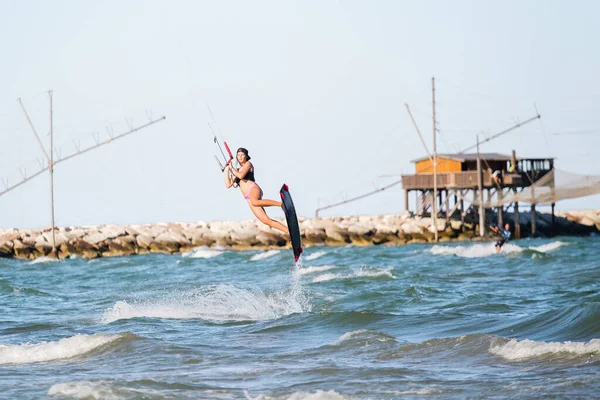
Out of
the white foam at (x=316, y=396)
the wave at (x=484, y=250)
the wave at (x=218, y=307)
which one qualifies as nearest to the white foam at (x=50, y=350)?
the wave at (x=218, y=307)

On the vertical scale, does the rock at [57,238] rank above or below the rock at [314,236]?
above

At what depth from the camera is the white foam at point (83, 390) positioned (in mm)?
11736

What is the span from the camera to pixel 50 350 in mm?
15484

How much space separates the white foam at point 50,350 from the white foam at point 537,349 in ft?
20.4

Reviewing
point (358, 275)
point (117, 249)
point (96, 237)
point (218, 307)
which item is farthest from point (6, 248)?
point (218, 307)

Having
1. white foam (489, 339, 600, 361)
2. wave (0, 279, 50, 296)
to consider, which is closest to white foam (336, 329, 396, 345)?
white foam (489, 339, 600, 361)

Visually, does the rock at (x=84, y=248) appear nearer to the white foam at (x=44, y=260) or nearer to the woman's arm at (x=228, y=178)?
the white foam at (x=44, y=260)

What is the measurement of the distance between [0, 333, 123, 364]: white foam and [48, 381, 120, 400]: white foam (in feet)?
9.52

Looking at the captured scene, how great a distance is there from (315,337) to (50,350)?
4452mm

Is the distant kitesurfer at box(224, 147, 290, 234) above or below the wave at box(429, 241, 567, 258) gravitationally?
above

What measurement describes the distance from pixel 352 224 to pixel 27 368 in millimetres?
53705

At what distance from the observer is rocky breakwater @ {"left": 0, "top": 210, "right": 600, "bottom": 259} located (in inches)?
2542

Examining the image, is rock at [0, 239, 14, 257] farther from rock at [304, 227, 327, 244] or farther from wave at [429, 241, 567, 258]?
wave at [429, 241, 567, 258]

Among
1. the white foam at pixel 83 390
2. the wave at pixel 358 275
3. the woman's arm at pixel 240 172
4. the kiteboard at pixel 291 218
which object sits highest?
the woman's arm at pixel 240 172
